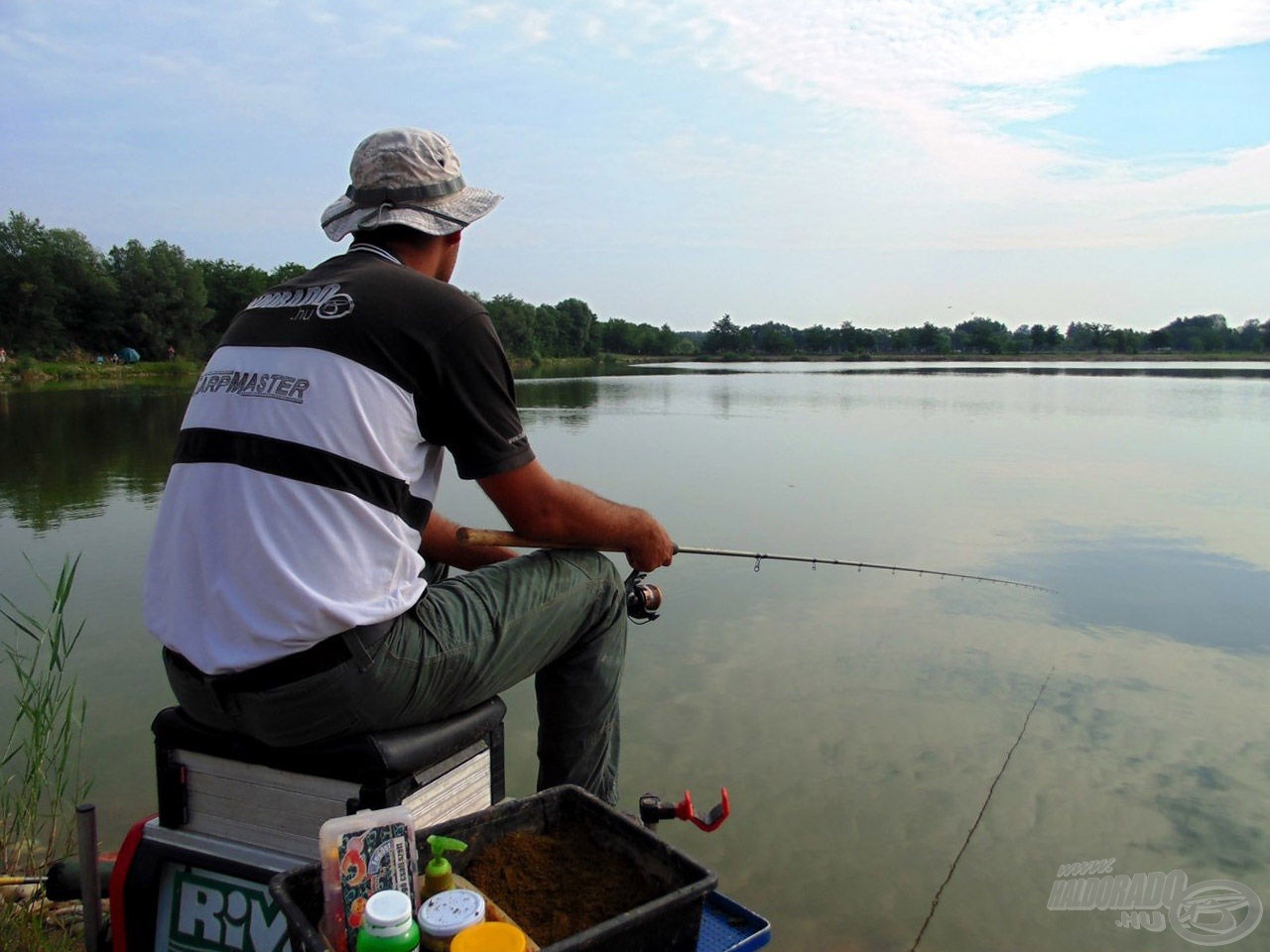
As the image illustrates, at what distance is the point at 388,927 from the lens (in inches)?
51.0

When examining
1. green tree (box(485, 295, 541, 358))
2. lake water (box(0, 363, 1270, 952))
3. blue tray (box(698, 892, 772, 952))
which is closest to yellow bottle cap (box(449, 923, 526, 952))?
blue tray (box(698, 892, 772, 952))

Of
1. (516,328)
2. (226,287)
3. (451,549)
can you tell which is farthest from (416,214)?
(516,328)

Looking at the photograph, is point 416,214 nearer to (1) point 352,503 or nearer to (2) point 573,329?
(1) point 352,503

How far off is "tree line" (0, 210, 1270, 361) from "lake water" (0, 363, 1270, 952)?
9788mm

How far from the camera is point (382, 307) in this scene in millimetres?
1686

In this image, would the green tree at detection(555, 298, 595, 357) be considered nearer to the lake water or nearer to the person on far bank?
the lake water

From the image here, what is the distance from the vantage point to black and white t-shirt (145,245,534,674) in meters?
1.57

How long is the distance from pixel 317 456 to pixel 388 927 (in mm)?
723

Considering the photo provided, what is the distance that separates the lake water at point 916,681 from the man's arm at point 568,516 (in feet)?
3.88

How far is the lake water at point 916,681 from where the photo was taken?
2.81 m

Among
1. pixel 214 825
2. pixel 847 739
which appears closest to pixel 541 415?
pixel 847 739

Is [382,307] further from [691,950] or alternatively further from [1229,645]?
[1229,645]

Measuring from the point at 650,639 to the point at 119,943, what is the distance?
119 inches

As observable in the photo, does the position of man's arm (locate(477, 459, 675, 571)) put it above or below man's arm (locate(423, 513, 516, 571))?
above
